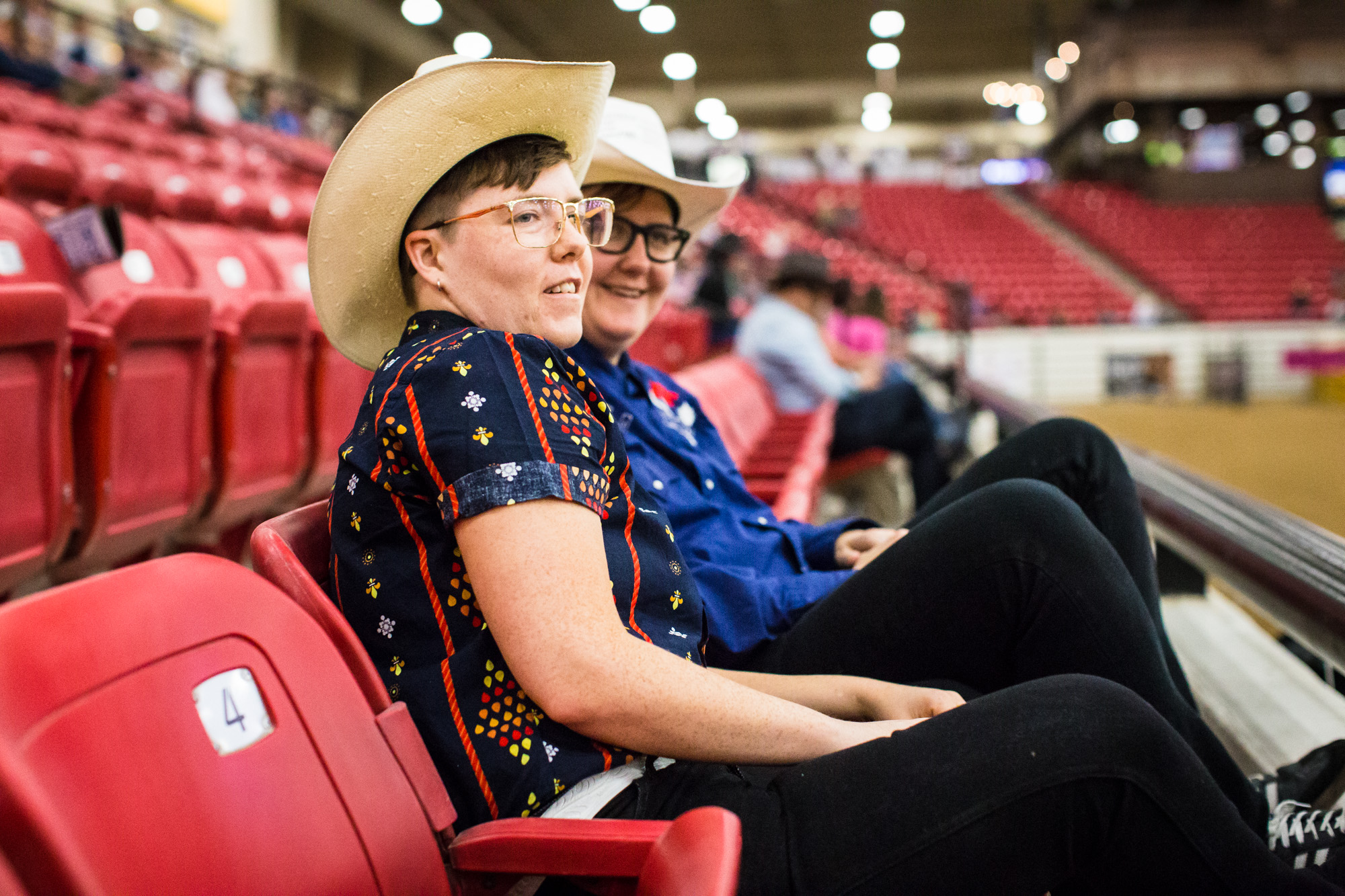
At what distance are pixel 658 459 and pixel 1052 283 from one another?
15145 mm

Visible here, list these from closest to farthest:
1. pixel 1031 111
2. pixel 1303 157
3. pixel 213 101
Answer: pixel 213 101
pixel 1303 157
pixel 1031 111

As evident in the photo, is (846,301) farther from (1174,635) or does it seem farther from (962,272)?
(962,272)

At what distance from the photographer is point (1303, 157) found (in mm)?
18000

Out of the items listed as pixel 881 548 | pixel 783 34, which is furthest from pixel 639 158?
pixel 783 34

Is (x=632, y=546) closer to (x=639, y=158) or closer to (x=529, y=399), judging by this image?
(x=529, y=399)

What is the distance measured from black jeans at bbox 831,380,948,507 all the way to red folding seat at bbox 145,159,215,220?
2.99 metres

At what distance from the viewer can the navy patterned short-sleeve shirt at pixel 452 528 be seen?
79cm

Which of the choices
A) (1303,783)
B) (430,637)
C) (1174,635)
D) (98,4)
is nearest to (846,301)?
(1174,635)

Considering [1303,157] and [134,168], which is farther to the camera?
[1303,157]

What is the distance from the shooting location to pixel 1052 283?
15.0 meters

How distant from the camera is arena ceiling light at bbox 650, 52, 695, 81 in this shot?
18.9 m

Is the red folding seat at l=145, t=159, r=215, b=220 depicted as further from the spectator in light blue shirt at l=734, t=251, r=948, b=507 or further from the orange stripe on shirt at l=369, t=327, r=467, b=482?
the orange stripe on shirt at l=369, t=327, r=467, b=482

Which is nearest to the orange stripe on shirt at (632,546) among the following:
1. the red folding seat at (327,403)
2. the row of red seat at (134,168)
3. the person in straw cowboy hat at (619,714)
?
the person in straw cowboy hat at (619,714)

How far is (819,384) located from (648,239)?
2518 millimetres
